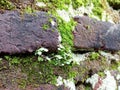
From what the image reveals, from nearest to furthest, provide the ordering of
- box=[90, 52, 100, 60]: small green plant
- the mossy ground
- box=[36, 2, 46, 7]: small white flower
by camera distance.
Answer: the mossy ground < box=[36, 2, 46, 7]: small white flower < box=[90, 52, 100, 60]: small green plant

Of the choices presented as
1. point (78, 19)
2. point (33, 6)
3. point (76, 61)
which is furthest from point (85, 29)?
point (33, 6)

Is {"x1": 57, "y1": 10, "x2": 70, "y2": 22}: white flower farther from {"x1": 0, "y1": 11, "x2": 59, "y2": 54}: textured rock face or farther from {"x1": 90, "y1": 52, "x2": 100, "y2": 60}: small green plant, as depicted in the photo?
{"x1": 90, "y1": 52, "x2": 100, "y2": 60}: small green plant

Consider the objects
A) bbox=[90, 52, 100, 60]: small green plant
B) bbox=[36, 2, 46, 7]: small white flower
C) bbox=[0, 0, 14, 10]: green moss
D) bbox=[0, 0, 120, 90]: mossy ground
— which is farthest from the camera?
bbox=[90, 52, 100, 60]: small green plant

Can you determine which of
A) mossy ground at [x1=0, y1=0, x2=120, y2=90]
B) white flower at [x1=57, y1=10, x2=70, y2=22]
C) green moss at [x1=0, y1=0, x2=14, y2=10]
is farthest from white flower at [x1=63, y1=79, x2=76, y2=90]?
green moss at [x1=0, y1=0, x2=14, y2=10]

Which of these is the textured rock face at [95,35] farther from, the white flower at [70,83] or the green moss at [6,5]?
the green moss at [6,5]

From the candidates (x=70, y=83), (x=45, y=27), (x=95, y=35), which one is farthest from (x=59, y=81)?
(x=95, y=35)

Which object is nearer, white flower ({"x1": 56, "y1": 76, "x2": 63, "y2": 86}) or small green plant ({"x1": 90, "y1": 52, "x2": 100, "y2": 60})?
white flower ({"x1": 56, "y1": 76, "x2": 63, "y2": 86})

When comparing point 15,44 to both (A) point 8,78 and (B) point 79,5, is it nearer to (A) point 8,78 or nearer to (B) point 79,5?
(A) point 8,78
